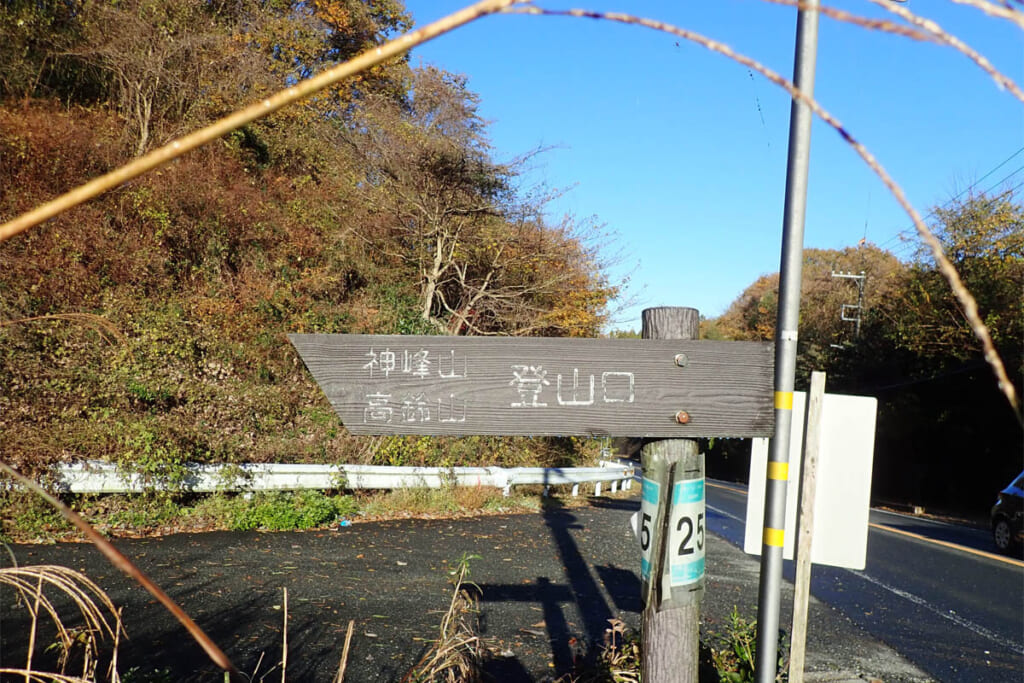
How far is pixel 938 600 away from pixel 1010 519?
450 centimetres

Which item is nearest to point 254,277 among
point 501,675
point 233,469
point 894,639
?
point 233,469

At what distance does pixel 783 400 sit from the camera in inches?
114

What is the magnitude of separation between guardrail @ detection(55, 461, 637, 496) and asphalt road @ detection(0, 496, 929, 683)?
2.78 feet

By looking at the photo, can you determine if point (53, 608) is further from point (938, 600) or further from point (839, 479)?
point (938, 600)

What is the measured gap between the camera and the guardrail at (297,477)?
7.82 meters

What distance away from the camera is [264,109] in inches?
15.8

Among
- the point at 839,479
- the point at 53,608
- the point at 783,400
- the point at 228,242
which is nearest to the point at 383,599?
the point at 839,479

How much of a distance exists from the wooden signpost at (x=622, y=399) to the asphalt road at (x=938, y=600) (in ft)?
11.8

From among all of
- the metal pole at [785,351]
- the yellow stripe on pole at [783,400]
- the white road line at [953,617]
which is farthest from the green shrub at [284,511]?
the yellow stripe on pole at [783,400]

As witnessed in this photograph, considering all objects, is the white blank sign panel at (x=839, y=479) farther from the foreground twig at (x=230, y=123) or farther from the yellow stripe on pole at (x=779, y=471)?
the foreground twig at (x=230, y=123)

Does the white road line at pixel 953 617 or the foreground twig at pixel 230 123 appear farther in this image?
the white road line at pixel 953 617

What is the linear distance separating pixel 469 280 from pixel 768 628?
1234cm

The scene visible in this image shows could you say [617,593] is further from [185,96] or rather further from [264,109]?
[185,96]

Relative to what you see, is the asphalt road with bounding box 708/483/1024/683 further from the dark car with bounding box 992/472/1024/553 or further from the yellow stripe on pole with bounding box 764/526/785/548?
the yellow stripe on pole with bounding box 764/526/785/548
